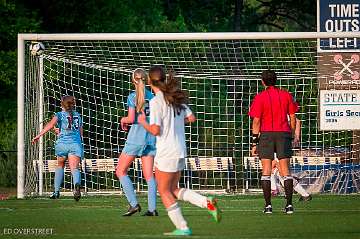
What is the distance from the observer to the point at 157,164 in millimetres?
16359

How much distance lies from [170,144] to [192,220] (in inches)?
120

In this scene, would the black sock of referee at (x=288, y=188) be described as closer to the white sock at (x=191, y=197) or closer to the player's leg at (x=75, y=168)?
the white sock at (x=191, y=197)

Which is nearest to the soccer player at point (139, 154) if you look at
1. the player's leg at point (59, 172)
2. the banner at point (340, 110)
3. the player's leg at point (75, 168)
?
the player's leg at point (75, 168)

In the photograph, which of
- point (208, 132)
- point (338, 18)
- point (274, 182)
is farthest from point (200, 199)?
point (208, 132)

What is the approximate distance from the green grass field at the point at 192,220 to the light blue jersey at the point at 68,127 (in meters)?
1.04

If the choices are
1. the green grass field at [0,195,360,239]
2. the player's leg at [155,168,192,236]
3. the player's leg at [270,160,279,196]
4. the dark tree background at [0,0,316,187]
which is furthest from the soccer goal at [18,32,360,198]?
the player's leg at [155,168,192,236]

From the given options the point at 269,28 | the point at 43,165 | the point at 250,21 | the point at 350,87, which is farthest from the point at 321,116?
the point at 269,28

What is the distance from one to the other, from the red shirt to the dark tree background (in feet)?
47.2

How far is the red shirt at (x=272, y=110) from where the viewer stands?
20.3m

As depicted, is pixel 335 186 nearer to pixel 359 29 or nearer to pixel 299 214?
pixel 359 29

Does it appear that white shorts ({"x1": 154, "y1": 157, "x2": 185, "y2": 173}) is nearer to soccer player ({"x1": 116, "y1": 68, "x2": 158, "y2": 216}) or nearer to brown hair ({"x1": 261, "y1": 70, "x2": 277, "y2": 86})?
soccer player ({"x1": 116, "y1": 68, "x2": 158, "y2": 216})

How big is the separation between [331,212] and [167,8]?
37.0 meters

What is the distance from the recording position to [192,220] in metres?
19.2

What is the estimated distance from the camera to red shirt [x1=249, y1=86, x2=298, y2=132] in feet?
66.5
